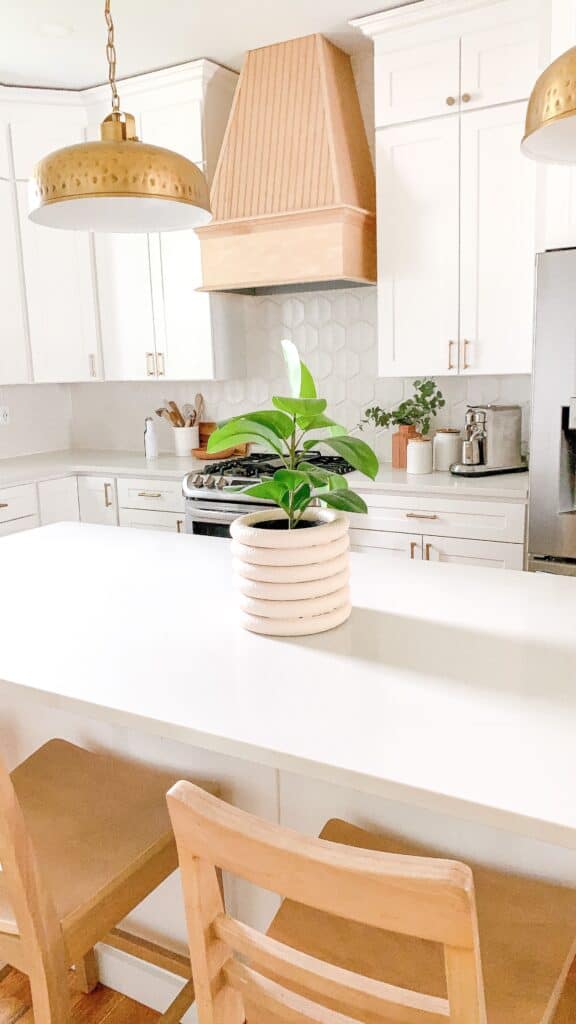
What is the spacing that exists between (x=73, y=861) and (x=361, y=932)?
50cm

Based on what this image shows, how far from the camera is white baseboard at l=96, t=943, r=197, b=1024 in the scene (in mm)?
1683

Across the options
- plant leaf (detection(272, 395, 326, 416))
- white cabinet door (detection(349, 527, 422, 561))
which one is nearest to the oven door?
white cabinet door (detection(349, 527, 422, 561))

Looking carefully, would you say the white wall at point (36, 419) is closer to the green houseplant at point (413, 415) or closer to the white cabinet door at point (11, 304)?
the white cabinet door at point (11, 304)

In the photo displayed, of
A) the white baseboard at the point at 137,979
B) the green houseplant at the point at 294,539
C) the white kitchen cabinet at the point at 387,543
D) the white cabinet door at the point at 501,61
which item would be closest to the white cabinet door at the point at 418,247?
the white cabinet door at the point at 501,61

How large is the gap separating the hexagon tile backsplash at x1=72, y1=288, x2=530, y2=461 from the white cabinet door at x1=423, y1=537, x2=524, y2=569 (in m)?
0.75

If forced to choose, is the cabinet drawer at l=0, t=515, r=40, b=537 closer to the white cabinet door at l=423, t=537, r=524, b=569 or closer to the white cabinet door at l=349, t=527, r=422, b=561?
the white cabinet door at l=349, t=527, r=422, b=561

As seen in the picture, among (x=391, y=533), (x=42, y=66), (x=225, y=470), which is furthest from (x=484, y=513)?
(x=42, y=66)

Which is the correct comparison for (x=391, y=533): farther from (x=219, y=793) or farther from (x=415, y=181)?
(x=219, y=793)

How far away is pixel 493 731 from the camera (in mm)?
1062

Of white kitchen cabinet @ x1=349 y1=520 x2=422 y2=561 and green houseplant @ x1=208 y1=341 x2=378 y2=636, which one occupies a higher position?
green houseplant @ x1=208 y1=341 x2=378 y2=636

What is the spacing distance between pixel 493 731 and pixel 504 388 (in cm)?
266

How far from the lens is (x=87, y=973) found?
5.81ft

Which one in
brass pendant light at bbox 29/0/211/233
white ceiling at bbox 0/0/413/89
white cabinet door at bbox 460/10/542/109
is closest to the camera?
brass pendant light at bbox 29/0/211/233

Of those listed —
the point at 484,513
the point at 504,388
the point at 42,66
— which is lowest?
the point at 484,513
